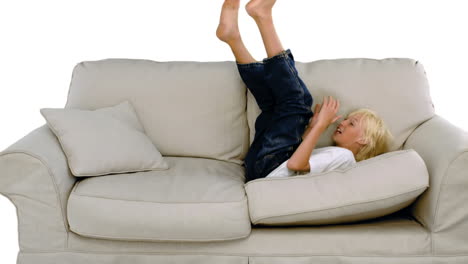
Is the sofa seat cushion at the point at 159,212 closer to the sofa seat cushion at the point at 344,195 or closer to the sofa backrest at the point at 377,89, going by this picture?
the sofa seat cushion at the point at 344,195

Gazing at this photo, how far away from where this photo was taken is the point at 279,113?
3.32 m

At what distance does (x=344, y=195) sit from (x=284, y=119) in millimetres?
620

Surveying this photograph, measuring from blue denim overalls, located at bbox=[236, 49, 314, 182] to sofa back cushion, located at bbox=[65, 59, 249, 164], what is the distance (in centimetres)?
21

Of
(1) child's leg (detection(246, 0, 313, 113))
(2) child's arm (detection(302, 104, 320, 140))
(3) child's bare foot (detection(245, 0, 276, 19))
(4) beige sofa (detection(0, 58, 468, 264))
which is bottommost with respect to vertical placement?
(4) beige sofa (detection(0, 58, 468, 264))

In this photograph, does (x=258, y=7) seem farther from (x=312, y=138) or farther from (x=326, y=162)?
(x=326, y=162)

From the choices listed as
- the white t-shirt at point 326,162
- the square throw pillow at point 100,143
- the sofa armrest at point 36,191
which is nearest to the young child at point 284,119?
the white t-shirt at point 326,162

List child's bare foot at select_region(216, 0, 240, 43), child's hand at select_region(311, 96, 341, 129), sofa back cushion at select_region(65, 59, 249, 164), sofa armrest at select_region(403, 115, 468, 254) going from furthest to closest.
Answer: sofa back cushion at select_region(65, 59, 249, 164), child's bare foot at select_region(216, 0, 240, 43), child's hand at select_region(311, 96, 341, 129), sofa armrest at select_region(403, 115, 468, 254)

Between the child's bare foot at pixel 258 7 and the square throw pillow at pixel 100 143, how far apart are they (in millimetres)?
843

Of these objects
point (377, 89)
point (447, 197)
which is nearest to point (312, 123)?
point (377, 89)

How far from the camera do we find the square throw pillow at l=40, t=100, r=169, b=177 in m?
3.06

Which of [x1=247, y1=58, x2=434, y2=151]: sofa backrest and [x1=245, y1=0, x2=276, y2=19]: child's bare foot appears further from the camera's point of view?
[x1=247, y1=58, x2=434, y2=151]: sofa backrest

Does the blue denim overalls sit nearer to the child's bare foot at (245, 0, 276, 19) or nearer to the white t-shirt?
the white t-shirt

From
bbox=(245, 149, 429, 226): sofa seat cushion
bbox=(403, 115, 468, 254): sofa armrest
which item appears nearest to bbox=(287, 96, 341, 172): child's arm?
bbox=(245, 149, 429, 226): sofa seat cushion

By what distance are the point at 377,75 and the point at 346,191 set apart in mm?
911
